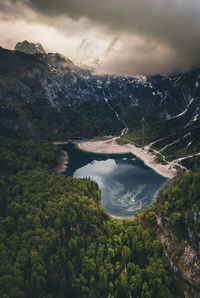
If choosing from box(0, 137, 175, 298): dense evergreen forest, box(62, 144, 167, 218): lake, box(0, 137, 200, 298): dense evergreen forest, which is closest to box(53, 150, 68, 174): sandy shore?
box(62, 144, 167, 218): lake

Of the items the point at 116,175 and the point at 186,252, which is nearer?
the point at 186,252

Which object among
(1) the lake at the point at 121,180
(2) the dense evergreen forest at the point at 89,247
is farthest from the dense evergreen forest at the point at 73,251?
(1) the lake at the point at 121,180

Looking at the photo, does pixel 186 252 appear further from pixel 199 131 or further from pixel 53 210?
pixel 199 131

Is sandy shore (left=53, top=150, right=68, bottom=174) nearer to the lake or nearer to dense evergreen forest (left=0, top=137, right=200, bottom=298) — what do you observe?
the lake

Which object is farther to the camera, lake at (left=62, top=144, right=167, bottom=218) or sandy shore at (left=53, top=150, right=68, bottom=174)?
sandy shore at (left=53, top=150, right=68, bottom=174)

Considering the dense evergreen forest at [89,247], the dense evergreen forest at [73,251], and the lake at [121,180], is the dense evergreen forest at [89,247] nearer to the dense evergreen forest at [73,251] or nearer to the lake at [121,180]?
the dense evergreen forest at [73,251]

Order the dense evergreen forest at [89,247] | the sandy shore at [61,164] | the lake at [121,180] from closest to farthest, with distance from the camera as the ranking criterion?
the dense evergreen forest at [89,247], the lake at [121,180], the sandy shore at [61,164]

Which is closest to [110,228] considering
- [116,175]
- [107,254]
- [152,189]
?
[107,254]
